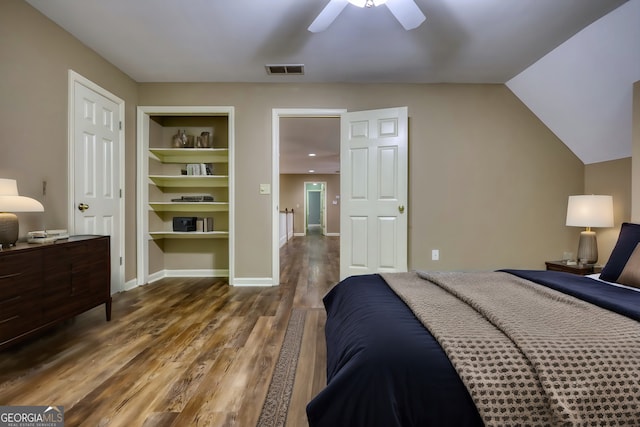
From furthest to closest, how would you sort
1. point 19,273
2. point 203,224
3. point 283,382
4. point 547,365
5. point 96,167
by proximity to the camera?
1. point 203,224
2. point 96,167
3. point 19,273
4. point 283,382
5. point 547,365

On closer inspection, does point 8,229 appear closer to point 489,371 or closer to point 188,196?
point 188,196

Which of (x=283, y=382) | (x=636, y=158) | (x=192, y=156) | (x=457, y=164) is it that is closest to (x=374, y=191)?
(x=457, y=164)

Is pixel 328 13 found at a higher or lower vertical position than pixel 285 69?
lower

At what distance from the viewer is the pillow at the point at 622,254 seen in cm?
177

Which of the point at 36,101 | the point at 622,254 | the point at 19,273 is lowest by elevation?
the point at 19,273

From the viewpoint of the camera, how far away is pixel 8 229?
70.1 inches

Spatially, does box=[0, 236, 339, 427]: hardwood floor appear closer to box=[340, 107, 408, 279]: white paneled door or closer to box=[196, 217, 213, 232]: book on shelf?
box=[340, 107, 408, 279]: white paneled door

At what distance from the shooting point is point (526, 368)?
84cm

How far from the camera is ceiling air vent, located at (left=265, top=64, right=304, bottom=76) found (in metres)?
3.12

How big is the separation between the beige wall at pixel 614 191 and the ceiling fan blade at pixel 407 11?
2707 mm

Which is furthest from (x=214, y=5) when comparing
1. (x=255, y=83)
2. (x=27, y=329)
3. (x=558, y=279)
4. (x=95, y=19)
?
(x=558, y=279)

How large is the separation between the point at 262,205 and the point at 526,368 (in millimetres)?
3074

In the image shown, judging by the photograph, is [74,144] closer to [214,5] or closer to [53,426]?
[214,5]

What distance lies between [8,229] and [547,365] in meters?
2.71
